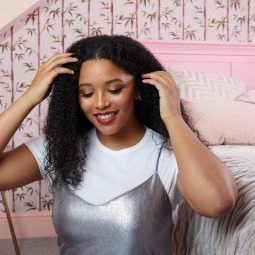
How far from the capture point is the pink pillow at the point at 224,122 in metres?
2.10

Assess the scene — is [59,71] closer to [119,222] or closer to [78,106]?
[78,106]

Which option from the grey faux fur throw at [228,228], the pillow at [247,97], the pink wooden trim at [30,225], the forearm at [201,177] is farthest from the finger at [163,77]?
the pink wooden trim at [30,225]

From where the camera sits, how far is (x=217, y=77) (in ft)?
8.39

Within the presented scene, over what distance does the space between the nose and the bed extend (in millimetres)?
413

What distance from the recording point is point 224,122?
2121mm

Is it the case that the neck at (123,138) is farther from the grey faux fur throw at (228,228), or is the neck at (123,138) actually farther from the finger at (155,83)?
the grey faux fur throw at (228,228)

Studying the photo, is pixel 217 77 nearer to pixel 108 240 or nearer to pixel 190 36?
pixel 190 36

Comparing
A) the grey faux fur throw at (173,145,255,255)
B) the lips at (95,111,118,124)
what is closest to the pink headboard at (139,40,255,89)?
the grey faux fur throw at (173,145,255,255)

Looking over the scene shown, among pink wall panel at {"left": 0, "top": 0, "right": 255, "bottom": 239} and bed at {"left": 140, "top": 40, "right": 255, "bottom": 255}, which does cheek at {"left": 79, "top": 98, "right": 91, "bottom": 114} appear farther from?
pink wall panel at {"left": 0, "top": 0, "right": 255, "bottom": 239}

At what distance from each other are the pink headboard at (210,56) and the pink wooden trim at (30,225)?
3.96 feet

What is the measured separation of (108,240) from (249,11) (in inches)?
87.5

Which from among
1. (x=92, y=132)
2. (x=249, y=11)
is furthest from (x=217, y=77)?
(x=92, y=132)

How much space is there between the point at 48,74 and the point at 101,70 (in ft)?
0.51

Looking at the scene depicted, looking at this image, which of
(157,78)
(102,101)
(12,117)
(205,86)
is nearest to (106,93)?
(102,101)
